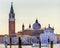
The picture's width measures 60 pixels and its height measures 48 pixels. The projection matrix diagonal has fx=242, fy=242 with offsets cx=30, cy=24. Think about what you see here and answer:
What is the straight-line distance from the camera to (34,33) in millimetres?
4227

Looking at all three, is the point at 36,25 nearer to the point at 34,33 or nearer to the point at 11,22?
the point at 34,33

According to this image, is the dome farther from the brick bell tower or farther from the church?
the brick bell tower

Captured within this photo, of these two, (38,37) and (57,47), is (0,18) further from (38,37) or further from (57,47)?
(57,47)

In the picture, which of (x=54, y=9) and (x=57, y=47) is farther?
(x=57, y=47)

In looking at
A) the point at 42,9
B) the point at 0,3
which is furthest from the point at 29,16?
the point at 0,3

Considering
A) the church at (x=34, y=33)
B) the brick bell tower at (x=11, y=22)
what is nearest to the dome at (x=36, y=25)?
the church at (x=34, y=33)

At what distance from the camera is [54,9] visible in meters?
4.20

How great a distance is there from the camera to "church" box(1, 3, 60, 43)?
413 centimetres

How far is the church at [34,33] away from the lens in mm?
4133

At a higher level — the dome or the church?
the dome

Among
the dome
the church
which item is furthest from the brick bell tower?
the dome

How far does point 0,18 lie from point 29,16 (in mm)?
497

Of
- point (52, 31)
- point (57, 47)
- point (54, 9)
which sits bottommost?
point (57, 47)

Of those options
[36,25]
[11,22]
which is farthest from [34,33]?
[11,22]
